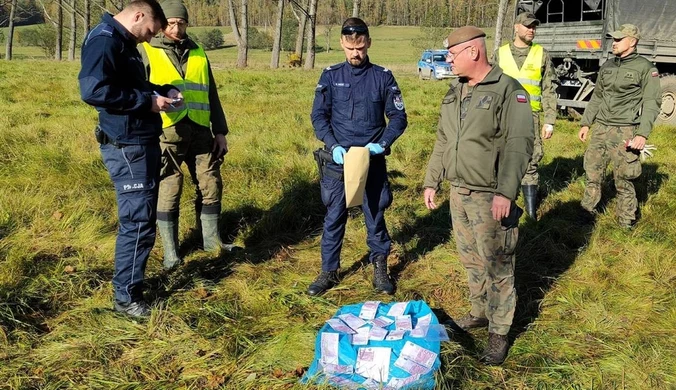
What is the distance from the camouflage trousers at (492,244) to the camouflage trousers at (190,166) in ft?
6.97

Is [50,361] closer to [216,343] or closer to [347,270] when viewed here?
[216,343]

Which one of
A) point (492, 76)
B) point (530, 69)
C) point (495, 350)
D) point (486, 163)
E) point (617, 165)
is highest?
point (530, 69)

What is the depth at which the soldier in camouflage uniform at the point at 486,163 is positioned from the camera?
2559 millimetres

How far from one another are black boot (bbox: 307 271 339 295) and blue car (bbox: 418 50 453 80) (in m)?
22.0

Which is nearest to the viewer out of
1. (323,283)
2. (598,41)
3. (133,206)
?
(133,206)

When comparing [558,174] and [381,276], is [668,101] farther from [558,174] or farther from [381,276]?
[381,276]

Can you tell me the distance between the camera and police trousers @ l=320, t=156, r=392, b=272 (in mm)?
3576

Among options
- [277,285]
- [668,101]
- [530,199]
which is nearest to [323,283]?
[277,285]

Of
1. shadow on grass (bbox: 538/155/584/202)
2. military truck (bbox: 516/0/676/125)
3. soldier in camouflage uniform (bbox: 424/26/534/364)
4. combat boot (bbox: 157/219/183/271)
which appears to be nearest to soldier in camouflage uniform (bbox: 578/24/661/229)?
shadow on grass (bbox: 538/155/584/202)

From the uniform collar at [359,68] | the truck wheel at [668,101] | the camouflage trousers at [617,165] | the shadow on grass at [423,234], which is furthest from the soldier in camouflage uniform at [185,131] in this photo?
the truck wheel at [668,101]

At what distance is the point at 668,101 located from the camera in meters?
9.54

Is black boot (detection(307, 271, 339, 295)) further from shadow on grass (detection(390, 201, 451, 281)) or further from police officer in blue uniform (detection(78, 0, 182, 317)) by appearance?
police officer in blue uniform (detection(78, 0, 182, 317))

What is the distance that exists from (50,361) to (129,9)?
2.00 meters

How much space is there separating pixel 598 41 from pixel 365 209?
26.1ft
